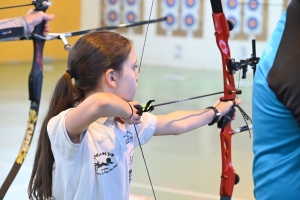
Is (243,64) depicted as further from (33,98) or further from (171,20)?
(171,20)

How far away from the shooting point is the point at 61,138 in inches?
46.9

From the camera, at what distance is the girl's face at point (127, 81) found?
1255 millimetres

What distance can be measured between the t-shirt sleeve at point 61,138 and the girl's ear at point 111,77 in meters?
0.11

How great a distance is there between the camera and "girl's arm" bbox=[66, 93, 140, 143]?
3.69 ft

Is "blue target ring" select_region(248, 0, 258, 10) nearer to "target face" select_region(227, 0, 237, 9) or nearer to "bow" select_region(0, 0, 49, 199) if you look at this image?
"target face" select_region(227, 0, 237, 9)

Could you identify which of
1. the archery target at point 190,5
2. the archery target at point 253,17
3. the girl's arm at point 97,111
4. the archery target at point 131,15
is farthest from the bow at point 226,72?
the archery target at point 131,15

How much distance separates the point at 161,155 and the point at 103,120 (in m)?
1.85

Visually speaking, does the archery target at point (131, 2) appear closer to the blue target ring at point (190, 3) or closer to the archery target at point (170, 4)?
the archery target at point (170, 4)

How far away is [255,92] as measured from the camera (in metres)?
0.79

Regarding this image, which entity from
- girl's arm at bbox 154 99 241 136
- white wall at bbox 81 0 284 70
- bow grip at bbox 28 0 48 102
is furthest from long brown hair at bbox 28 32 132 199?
white wall at bbox 81 0 284 70

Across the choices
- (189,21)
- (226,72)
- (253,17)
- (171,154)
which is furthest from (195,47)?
(226,72)

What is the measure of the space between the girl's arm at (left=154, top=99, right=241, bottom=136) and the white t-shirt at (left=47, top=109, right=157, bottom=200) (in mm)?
137

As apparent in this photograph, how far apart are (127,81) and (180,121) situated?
8.5 inches

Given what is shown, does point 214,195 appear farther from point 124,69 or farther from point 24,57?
point 24,57
